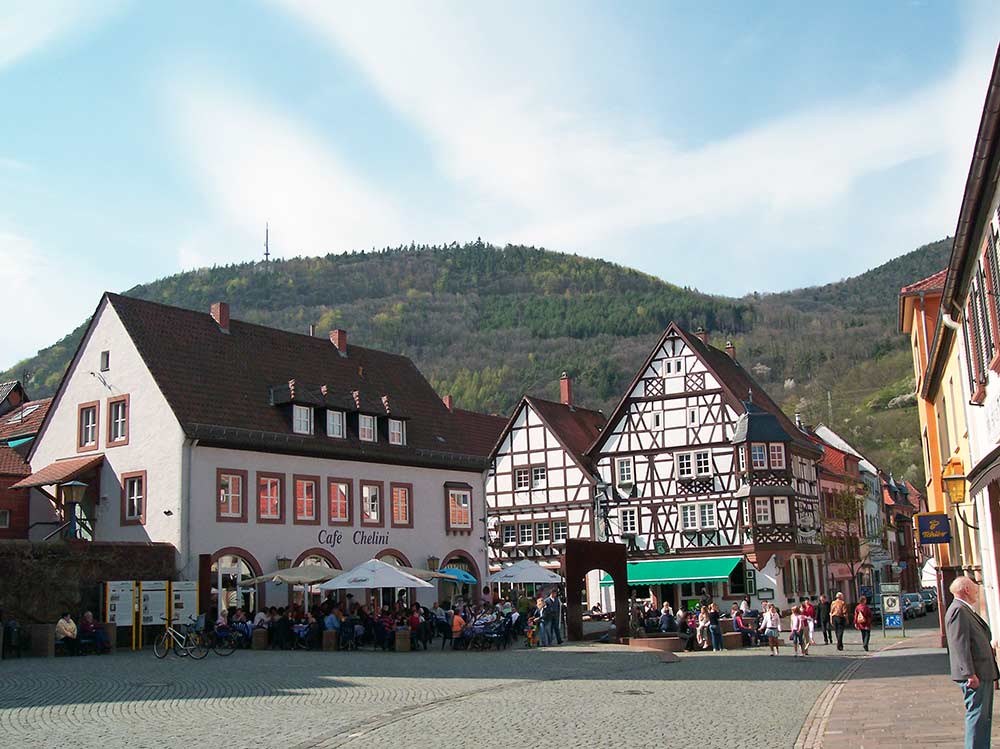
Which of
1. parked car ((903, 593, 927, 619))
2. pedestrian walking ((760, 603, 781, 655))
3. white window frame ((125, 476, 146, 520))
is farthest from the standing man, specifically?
parked car ((903, 593, 927, 619))

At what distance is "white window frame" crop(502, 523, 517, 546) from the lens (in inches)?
2317

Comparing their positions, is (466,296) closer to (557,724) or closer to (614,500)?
(614,500)

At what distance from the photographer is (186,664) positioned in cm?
2534

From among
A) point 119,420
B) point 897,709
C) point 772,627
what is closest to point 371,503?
point 119,420

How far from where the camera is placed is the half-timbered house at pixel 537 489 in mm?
57531

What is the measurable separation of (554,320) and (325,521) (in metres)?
114

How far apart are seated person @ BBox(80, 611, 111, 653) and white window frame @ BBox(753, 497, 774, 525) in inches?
1247

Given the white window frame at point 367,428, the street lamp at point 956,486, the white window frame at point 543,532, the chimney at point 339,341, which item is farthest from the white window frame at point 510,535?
the street lamp at point 956,486

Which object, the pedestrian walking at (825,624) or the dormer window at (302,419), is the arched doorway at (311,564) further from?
the pedestrian walking at (825,624)

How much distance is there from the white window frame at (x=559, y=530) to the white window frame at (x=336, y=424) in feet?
59.6

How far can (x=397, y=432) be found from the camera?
4528 centimetres

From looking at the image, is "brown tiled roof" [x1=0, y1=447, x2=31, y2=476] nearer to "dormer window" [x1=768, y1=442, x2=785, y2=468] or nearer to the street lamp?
the street lamp

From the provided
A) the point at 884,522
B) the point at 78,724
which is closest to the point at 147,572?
the point at 78,724

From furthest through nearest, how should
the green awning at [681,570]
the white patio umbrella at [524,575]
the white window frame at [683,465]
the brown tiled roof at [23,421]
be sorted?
the white window frame at [683,465] < the green awning at [681,570] < the brown tiled roof at [23,421] < the white patio umbrella at [524,575]
